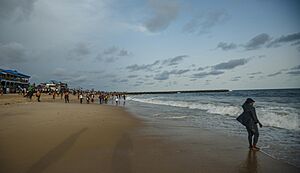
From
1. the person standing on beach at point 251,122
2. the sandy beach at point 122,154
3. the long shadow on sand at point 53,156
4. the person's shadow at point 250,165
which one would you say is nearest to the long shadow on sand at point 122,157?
the sandy beach at point 122,154

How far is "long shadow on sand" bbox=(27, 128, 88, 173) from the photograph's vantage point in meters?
5.39

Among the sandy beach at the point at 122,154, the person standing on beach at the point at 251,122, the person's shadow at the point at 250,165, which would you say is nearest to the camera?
the sandy beach at the point at 122,154

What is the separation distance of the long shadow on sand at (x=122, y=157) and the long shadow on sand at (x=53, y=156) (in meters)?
1.50

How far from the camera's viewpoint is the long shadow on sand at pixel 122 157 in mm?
5539

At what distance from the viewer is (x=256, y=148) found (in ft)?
25.9

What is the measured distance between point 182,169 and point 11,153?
4.63 metres

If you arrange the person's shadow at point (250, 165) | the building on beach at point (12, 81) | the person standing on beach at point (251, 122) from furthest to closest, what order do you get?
the building on beach at point (12, 81) < the person standing on beach at point (251, 122) < the person's shadow at point (250, 165)

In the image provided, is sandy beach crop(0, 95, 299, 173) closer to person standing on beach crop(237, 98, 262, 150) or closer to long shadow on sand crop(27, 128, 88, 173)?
long shadow on sand crop(27, 128, 88, 173)

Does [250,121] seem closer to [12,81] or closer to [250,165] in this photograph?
[250,165]

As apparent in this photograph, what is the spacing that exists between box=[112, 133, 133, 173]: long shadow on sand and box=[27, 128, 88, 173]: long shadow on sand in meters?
1.50

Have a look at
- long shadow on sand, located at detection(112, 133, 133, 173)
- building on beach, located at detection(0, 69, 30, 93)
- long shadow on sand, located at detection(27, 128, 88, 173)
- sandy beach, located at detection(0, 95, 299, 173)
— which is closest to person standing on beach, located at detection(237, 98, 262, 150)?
sandy beach, located at detection(0, 95, 299, 173)

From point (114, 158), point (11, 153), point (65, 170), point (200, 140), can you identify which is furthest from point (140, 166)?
point (200, 140)

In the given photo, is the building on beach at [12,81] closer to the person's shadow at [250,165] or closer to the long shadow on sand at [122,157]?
the long shadow on sand at [122,157]

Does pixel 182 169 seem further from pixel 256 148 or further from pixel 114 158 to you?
pixel 256 148
